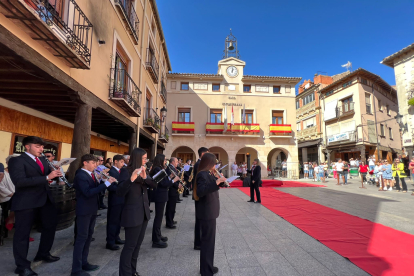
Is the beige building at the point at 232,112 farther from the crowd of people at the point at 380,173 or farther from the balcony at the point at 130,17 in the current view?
the balcony at the point at 130,17

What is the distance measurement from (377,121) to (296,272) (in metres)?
25.9

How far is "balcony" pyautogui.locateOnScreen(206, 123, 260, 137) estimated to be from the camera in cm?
2070

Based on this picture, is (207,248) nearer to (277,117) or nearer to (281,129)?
(281,129)

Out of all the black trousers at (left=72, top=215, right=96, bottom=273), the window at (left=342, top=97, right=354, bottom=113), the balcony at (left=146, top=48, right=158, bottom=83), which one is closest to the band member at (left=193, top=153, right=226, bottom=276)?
the black trousers at (left=72, top=215, right=96, bottom=273)

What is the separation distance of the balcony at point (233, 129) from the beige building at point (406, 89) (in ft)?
39.1

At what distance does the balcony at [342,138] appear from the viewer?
22.1 m

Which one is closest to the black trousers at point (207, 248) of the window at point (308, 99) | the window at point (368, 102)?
the window at point (368, 102)

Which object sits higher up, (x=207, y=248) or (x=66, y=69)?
(x=66, y=69)

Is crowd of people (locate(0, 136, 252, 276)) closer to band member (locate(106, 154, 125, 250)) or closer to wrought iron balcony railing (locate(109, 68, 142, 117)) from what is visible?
band member (locate(106, 154, 125, 250))

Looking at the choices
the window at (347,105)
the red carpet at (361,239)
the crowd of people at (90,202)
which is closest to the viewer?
the crowd of people at (90,202)

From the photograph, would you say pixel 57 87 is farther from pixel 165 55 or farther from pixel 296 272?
pixel 165 55

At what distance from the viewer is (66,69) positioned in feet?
Result: 16.2

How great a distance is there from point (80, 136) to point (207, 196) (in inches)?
156

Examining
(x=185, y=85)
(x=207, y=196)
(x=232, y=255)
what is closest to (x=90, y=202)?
(x=207, y=196)
